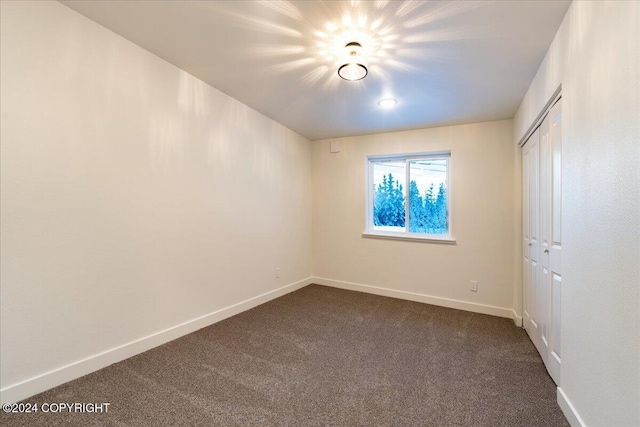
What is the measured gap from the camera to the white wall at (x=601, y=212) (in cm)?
109

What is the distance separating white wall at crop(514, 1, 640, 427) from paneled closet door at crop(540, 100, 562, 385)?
0.24 meters

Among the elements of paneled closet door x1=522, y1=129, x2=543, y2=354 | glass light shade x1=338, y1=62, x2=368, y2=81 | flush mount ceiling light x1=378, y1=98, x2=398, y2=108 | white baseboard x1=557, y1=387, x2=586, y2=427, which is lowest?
white baseboard x1=557, y1=387, x2=586, y2=427

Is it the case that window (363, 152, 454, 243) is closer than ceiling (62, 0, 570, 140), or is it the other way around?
ceiling (62, 0, 570, 140)

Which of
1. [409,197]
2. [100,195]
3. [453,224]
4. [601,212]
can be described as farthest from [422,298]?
[100,195]

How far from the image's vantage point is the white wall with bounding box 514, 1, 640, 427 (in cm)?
109

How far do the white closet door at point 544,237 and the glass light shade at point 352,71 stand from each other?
1405mm

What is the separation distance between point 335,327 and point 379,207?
209 centimetres

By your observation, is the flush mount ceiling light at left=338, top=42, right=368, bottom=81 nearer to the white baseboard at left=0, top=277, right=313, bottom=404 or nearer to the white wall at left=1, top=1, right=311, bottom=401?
the white wall at left=1, top=1, right=311, bottom=401

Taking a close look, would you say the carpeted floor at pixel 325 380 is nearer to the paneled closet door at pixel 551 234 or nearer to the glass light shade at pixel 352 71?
the paneled closet door at pixel 551 234

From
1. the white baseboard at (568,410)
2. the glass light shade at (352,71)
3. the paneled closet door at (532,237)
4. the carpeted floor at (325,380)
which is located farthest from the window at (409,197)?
the white baseboard at (568,410)

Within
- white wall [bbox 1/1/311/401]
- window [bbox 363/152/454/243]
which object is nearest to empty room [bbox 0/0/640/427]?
white wall [bbox 1/1/311/401]

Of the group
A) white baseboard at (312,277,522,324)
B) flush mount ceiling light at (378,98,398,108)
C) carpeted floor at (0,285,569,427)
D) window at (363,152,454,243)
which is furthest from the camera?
window at (363,152,454,243)

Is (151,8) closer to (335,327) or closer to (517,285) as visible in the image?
(335,327)

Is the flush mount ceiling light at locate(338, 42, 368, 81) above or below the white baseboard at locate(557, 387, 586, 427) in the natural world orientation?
above
